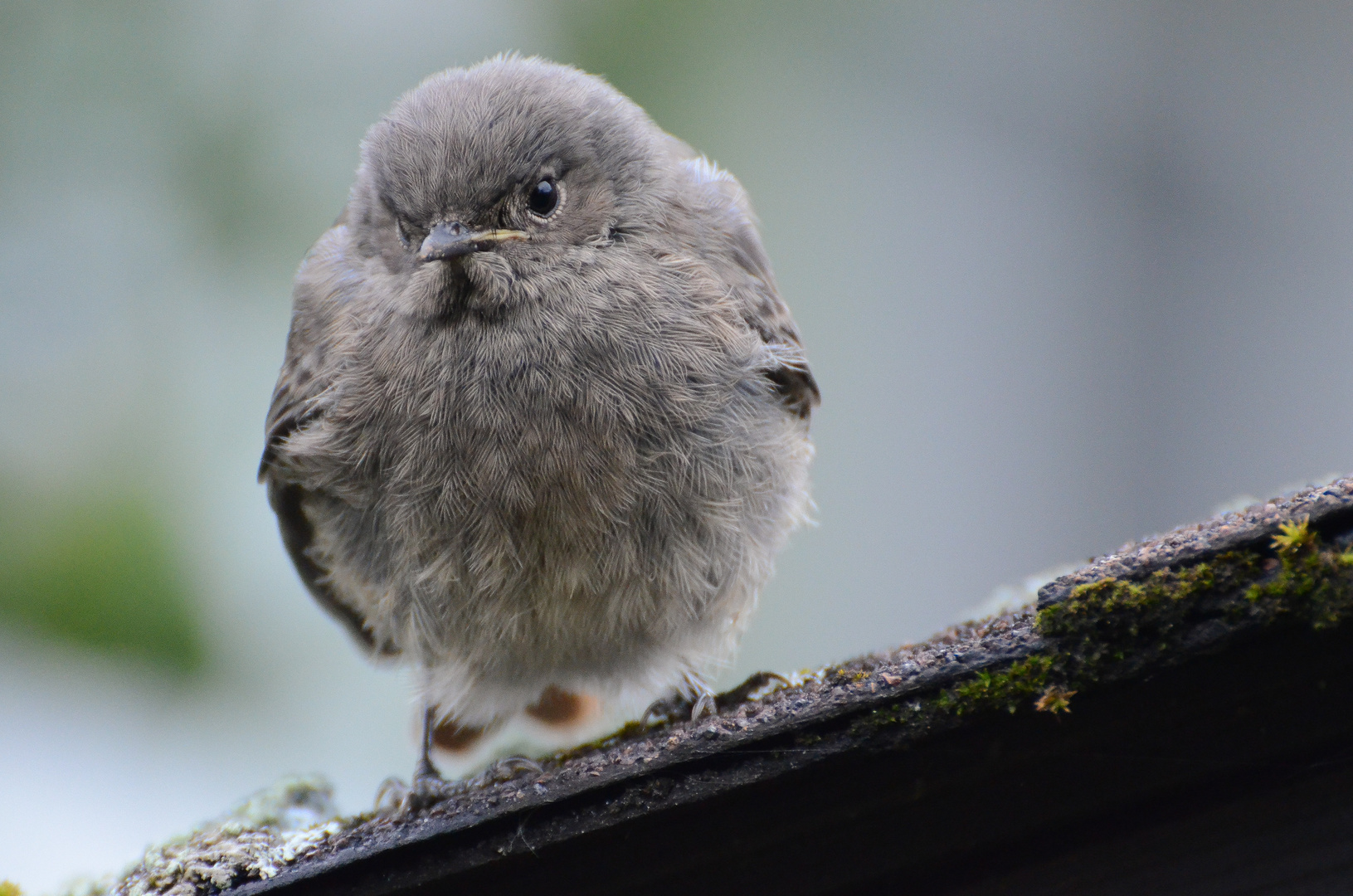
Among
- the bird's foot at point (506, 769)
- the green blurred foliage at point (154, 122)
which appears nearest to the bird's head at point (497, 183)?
the bird's foot at point (506, 769)

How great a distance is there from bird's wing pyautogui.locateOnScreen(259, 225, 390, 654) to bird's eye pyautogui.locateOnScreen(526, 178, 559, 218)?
0.65 m

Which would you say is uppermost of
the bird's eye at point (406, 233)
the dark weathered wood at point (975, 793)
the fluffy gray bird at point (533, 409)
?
the bird's eye at point (406, 233)

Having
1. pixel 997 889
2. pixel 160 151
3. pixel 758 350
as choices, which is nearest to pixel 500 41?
pixel 160 151

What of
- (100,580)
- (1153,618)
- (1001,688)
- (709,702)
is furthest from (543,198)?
(100,580)

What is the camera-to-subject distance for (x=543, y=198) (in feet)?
10.3

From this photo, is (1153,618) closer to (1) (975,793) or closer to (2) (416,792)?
(1) (975,793)

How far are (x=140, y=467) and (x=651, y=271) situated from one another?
2511 mm

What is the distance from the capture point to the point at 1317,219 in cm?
620

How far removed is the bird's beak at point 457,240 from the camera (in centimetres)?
289

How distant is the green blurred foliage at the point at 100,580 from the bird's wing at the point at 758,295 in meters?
2.53

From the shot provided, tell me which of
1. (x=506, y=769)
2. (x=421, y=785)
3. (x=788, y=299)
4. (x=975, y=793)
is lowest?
(x=975, y=793)

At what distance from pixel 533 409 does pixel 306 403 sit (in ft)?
2.57

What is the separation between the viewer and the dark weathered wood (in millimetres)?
1800

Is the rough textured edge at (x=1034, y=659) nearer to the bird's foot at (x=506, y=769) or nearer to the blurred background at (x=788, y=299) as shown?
the bird's foot at (x=506, y=769)
